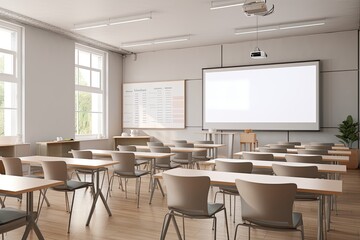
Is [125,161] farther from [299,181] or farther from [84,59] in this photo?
[84,59]

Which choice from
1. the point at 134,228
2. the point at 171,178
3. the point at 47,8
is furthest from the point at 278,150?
the point at 47,8

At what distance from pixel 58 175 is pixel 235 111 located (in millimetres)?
7072

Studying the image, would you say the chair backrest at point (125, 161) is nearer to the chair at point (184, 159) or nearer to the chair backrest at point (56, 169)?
the chair backrest at point (56, 169)

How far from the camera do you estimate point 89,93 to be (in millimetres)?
10555

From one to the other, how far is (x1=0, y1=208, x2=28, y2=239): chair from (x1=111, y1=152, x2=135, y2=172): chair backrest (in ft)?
7.33

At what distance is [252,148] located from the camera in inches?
380

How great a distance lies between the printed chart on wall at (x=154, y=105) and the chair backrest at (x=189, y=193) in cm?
806

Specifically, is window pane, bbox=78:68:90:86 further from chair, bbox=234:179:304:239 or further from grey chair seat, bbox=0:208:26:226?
chair, bbox=234:179:304:239

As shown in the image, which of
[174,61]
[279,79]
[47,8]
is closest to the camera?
[47,8]

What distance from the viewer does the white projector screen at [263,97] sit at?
9.28m

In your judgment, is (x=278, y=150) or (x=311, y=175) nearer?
(x=311, y=175)

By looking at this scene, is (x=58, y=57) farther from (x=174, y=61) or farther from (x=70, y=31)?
(x=174, y=61)

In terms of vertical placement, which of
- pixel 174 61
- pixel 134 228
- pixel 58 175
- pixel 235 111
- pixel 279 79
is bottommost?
pixel 134 228

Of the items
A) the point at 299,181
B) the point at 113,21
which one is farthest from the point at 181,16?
the point at 299,181
